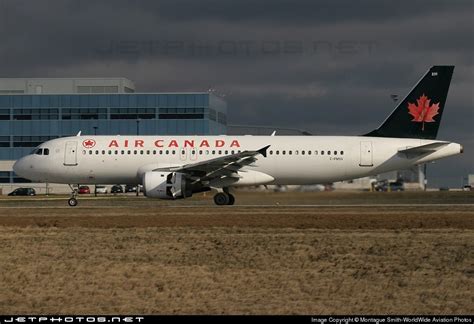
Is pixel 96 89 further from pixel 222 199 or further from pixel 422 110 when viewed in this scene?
pixel 422 110

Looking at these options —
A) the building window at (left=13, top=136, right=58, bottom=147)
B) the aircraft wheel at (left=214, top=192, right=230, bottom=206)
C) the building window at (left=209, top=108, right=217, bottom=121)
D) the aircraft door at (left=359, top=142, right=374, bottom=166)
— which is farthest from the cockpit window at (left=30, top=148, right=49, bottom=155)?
the building window at (left=209, top=108, right=217, bottom=121)

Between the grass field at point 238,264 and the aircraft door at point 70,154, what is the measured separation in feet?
42.6

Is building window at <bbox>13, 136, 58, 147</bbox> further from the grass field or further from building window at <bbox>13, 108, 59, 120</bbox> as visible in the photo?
the grass field

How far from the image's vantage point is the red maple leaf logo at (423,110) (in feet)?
174

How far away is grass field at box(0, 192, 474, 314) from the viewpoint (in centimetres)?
1686

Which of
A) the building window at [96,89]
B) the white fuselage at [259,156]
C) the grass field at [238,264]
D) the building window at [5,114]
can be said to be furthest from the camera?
the building window at [96,89]

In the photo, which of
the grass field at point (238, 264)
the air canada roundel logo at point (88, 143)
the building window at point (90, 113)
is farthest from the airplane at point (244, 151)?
the building window at point (90, 113)

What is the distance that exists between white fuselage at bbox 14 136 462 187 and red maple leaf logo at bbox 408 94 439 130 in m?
1.75

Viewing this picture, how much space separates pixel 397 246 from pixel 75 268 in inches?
401

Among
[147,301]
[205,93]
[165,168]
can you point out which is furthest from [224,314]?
[205,93]

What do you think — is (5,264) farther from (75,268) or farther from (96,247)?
(96,247)

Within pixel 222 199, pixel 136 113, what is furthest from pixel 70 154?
pixel 136 113

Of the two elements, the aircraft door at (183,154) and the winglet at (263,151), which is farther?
the aircraft door at (183,154)

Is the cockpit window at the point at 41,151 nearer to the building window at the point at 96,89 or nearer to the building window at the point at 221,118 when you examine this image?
the building window at the point at 221,118
